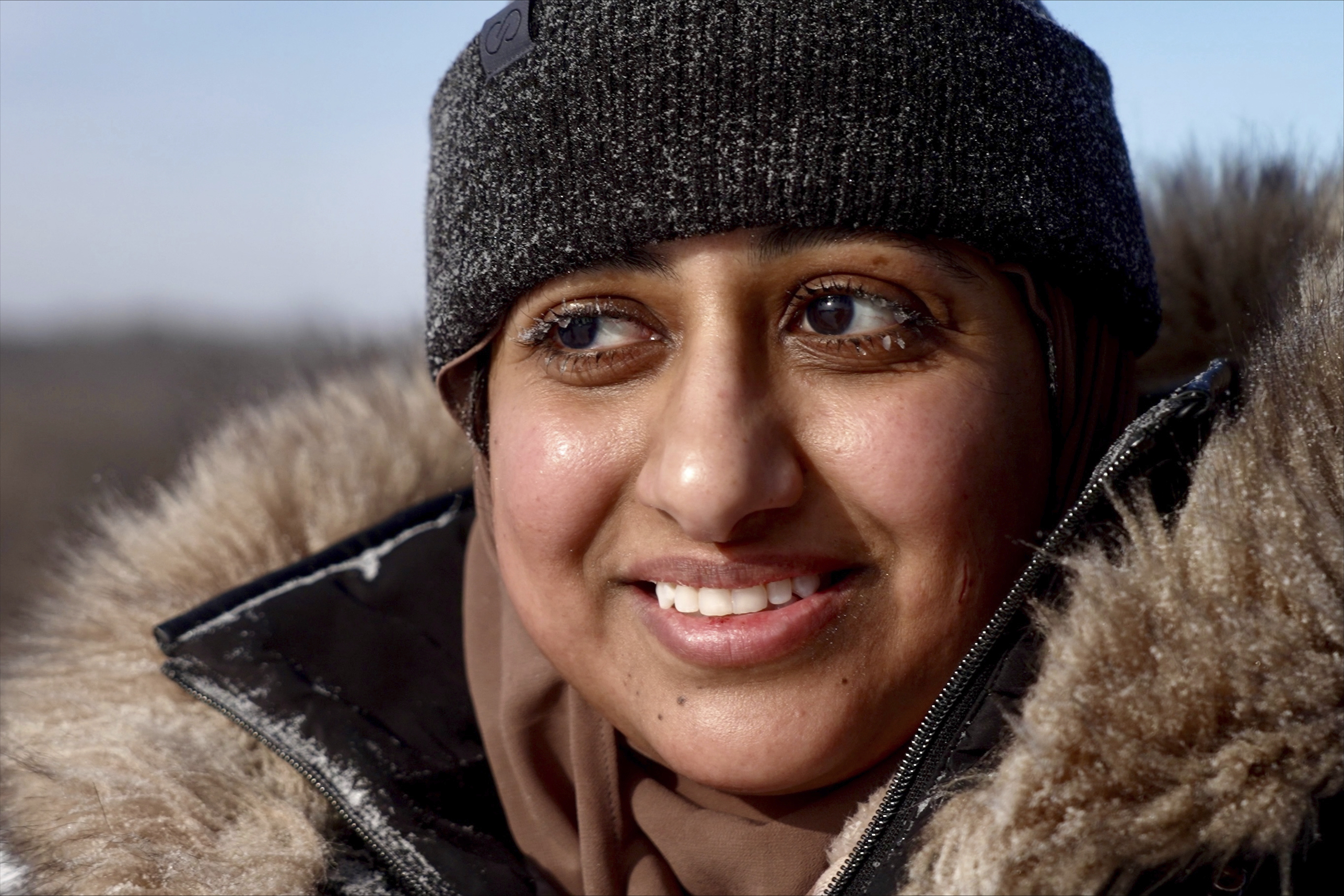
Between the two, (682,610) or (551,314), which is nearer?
(682,610)

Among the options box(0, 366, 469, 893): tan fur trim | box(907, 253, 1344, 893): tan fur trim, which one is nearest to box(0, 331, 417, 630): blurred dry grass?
box(0, 366, 469, 893): tan fur trim

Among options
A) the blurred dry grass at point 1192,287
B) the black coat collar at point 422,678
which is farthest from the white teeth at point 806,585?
the blurred dry grass at point 1192,287

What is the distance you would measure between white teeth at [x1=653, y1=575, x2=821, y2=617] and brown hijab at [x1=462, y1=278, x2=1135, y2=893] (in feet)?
1.09

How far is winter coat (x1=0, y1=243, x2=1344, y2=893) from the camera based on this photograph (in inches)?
46.4

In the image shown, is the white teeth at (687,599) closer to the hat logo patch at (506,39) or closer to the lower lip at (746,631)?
the lower lip at (746,631)

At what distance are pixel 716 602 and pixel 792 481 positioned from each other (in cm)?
23

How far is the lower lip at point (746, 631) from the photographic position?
157 centimetres

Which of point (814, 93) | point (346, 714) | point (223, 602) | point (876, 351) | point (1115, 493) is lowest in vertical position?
point (346, 714)

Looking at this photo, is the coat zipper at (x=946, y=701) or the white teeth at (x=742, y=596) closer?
the coat zipper at (x=946, y=701)

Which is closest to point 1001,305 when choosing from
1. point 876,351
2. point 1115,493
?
point 876,351

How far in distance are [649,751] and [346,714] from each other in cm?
59

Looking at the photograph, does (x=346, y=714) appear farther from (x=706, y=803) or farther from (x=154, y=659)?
(x=706, y=803)

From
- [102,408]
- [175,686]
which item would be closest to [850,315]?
[175,686]

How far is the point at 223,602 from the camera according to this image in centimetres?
217
